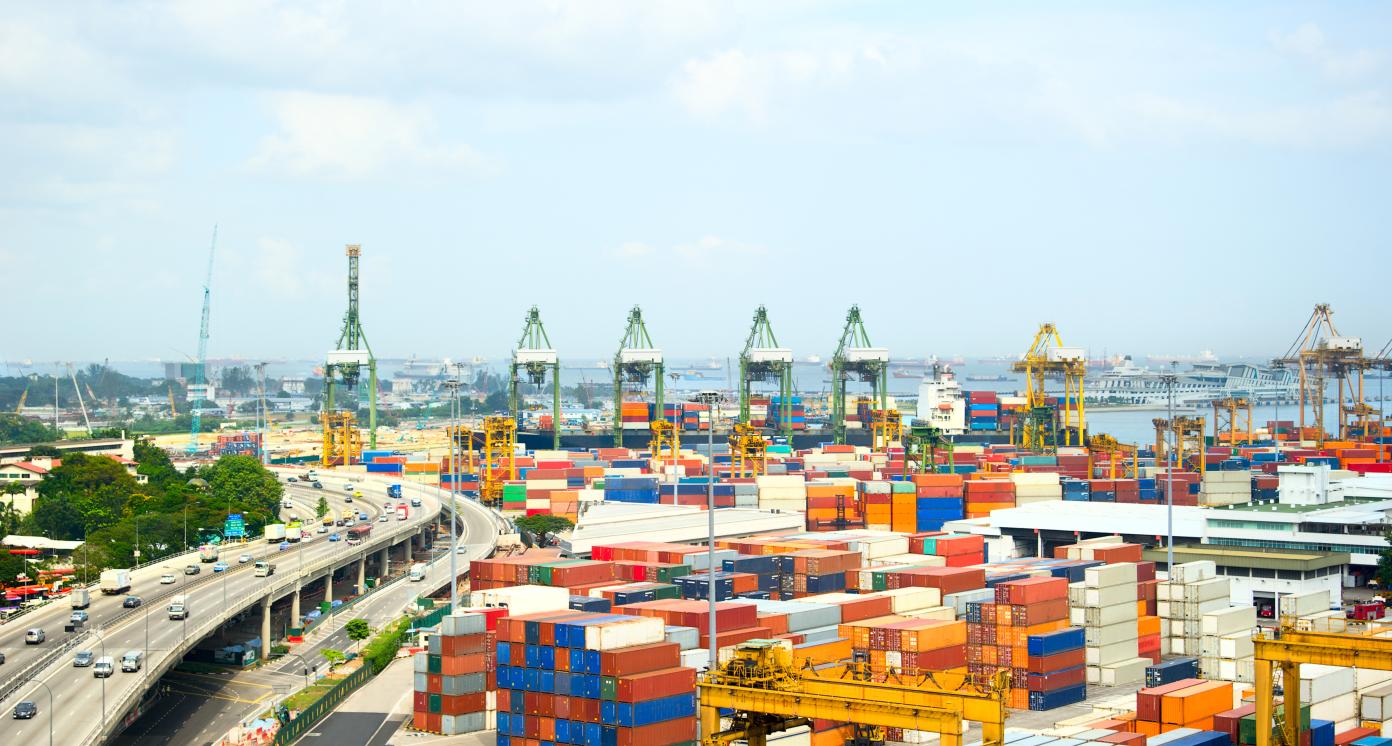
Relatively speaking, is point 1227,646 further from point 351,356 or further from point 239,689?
point 351,356

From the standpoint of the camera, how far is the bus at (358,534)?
255 ft

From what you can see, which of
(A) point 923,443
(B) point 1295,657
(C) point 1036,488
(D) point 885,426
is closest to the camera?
(B) point 1295,657

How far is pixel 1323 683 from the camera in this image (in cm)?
3612

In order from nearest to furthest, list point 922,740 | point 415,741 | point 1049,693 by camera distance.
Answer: point 922,740
point 415,741
point 1049,693

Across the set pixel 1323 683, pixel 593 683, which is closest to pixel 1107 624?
pixel 1323 683

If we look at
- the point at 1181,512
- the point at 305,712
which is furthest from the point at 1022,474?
the point at 305,712

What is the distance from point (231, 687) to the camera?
53938mm

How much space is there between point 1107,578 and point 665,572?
41.2 ft

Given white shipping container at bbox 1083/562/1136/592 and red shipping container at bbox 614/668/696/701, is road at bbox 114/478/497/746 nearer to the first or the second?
red shipping container at bbox 614/668/696/701

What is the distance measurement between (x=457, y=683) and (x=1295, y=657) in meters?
19.9

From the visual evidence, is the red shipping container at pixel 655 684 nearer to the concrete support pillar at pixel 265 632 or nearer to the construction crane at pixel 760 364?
the concrete support pillar at pixel 265 632

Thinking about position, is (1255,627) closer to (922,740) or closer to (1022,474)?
(922,740)

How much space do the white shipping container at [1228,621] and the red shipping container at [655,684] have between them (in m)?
19.8

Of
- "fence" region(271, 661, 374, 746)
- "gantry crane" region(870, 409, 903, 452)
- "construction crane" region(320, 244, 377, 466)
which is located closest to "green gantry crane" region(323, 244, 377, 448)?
"construction crane" region(320, 244, 377, 466)
